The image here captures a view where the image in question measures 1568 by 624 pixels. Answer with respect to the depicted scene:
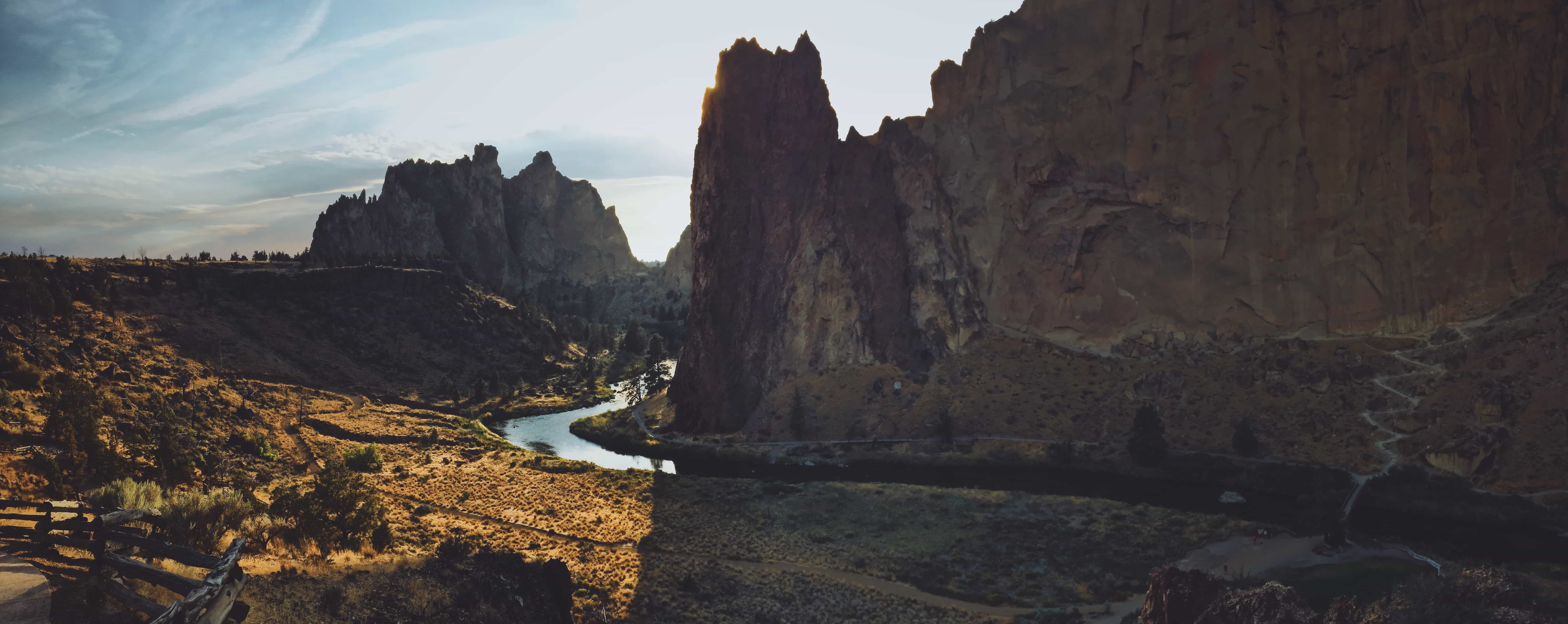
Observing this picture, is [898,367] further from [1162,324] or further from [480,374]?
[480,374]

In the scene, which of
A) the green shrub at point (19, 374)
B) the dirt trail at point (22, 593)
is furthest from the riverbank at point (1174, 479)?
the dirt trail at point (22, 593)

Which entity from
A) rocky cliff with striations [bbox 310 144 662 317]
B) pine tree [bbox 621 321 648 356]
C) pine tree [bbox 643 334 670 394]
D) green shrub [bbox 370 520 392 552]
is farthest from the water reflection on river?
rocky cliff with striations [bbox 310 144 662 317]

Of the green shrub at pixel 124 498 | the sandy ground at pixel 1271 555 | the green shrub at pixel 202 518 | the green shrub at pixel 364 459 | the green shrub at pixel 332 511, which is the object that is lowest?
the green shrub at pixel 364 459

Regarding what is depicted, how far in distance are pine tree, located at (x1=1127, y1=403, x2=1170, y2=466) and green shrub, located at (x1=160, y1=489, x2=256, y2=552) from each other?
53821 millimetres

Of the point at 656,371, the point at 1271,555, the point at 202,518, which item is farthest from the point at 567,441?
the point at 1271,555

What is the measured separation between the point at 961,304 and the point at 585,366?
58649 mm

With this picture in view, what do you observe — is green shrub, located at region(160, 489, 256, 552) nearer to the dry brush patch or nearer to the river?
the dry brush patch

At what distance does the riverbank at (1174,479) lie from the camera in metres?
41.9

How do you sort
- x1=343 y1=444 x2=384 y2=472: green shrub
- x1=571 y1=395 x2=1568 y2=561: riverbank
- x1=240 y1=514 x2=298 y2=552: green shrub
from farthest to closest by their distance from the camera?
x1=343 y1=444 x2=384 y2=472: green shrub < x1=571 y1=395 x2=1568 y2=561: riverbank < x1=240 y1=514 x2=298 y2=552: green shrub

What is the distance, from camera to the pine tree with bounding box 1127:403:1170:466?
57.1 metres

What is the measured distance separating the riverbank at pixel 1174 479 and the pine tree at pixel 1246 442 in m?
0.66

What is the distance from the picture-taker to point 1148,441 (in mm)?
57312

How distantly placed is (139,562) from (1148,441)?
57820 mm

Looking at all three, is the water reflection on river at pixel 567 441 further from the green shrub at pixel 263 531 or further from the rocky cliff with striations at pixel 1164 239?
the green shrub at pixel 263 531
